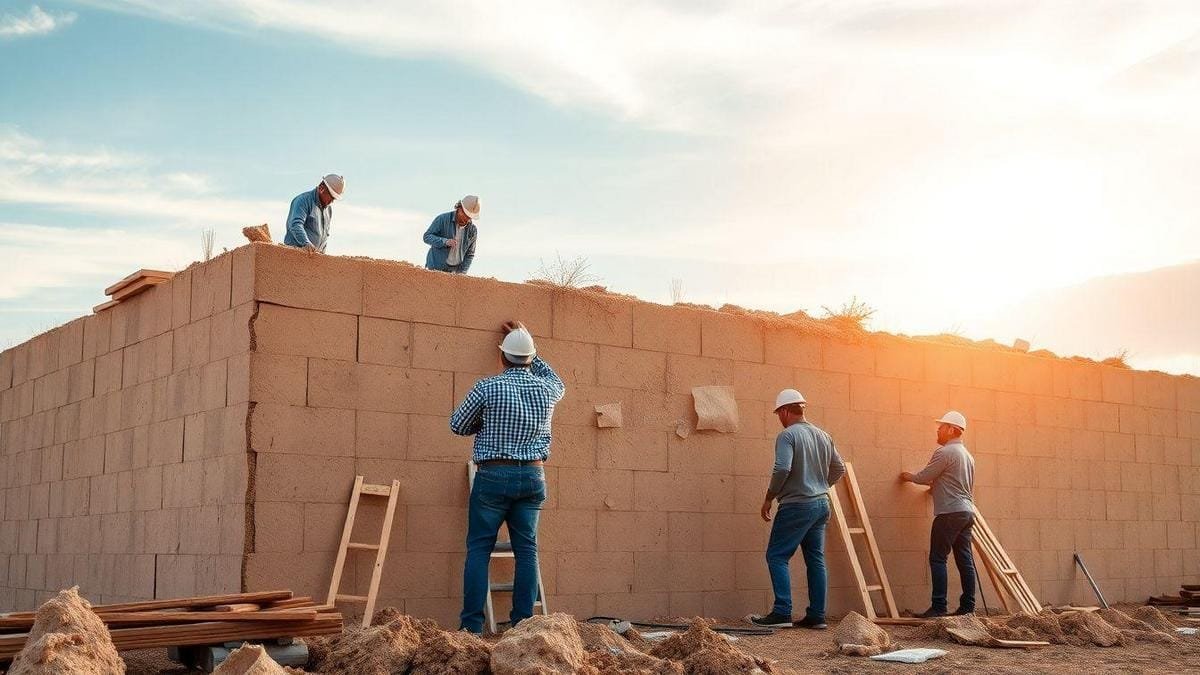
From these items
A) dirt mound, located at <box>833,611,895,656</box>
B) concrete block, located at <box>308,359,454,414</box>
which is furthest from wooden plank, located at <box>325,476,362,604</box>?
dirt mound, located at <box>833,611,895,656</box>

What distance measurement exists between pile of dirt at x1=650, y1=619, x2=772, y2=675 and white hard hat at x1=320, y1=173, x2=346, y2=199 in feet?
14.1

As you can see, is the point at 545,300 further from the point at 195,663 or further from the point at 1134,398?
the point at 1134,398

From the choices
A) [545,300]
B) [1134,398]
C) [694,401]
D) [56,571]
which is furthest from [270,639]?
[1134,398]

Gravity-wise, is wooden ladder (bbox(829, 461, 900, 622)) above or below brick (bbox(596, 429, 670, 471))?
below

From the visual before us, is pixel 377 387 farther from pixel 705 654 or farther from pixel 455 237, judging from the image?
pixel 705 654

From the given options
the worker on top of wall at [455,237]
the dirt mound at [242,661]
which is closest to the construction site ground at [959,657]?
the dirt mound at [242,661]

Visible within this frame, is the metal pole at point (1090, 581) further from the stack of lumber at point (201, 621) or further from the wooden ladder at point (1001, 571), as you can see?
the stack of lumber at point (201, 621)

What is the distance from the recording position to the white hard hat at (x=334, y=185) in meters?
8.66

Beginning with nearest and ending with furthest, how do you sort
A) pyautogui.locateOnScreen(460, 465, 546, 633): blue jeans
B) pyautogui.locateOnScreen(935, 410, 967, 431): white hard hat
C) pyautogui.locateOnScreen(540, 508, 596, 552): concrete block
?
pyautogui.locateOnScreen(460, 465, 546, 633): blue jeans
pyautogui.locateOnScreen(540, 508, 596, 552): concrete block
pyautogui.locateOnScreen(935, 410, 967, 431): white hard hat

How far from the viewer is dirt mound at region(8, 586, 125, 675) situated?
4.25 meters

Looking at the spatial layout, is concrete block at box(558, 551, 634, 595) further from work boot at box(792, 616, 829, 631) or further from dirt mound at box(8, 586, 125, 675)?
dirt mound at box(8, 586, 125, 675)

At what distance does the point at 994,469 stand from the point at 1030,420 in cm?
71

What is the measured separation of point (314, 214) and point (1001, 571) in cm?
588

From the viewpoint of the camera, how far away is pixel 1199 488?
1242 cm
